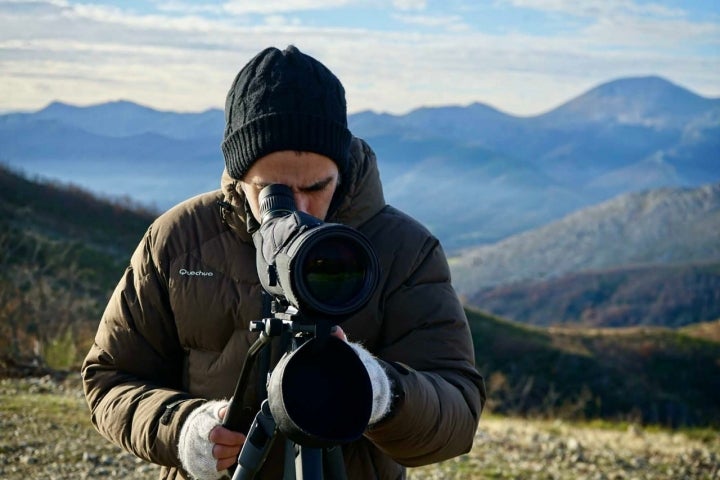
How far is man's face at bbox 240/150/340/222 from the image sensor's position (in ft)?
8.05

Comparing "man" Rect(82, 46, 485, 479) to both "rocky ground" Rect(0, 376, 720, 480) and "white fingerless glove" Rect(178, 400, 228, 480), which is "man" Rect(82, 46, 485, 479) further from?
"rocky ground" Rect(0, 376, 720, 480)

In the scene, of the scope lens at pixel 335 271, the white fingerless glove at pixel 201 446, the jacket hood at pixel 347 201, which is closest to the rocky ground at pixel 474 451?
the jacket hood at pixel 347 201

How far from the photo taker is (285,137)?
2.52m

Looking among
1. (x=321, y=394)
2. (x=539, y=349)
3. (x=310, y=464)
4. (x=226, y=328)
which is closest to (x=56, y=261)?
(x=226, y=328)

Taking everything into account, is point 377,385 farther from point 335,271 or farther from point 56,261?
point 56,261

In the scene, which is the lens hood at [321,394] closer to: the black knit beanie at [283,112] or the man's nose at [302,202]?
the man's nose at [302,202]

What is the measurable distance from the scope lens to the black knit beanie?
0.79m

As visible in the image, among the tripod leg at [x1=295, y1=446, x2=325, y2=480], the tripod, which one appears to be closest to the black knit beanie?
the tripod

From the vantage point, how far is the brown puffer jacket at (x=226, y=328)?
2469mm

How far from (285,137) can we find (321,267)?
0.85 metres

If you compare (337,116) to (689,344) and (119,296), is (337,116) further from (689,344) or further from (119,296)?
(689,344)

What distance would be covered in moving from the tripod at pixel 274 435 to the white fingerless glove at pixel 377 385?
13 centimetres

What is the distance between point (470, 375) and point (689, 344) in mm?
56570

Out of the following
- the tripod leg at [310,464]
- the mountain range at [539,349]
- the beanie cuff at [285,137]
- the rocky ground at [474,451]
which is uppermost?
the beanie cuff at [285,137]
